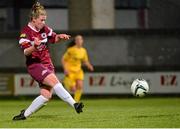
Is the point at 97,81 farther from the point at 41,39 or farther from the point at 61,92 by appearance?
the point at 61,92

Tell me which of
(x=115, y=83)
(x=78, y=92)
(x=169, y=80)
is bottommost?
(x=115, y=83)

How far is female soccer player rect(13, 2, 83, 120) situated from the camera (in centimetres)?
1309

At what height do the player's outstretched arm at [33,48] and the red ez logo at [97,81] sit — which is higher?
the player's outstretched arm at [33,48]

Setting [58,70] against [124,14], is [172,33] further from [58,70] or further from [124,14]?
[58,70]

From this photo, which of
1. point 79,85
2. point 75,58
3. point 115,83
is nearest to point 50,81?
point 79,85

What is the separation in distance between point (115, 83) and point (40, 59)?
1263cm

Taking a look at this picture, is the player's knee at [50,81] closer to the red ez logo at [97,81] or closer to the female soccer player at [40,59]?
the female soccer player at [40,59]

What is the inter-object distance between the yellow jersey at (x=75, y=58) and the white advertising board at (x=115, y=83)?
3362 mm

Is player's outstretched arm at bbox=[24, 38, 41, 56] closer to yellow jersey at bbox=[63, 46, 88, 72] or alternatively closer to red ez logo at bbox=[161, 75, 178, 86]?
yellow jersey at bbox=[63, 46, 88, 72]

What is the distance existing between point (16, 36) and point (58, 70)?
205 cm

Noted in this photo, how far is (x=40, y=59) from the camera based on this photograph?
13461mm

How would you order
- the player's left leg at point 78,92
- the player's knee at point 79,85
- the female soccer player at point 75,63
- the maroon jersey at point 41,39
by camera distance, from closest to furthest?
1. the maroon jersey at point 41,39
2. the player's left leg at point 78,92
3. the player's knee at point 79,85
4. the female soccer player at point 75,63

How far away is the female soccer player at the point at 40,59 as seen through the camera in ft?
42.9

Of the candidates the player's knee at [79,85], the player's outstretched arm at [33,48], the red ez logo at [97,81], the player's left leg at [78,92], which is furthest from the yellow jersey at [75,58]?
the player's outstretched arm at [33,48]
